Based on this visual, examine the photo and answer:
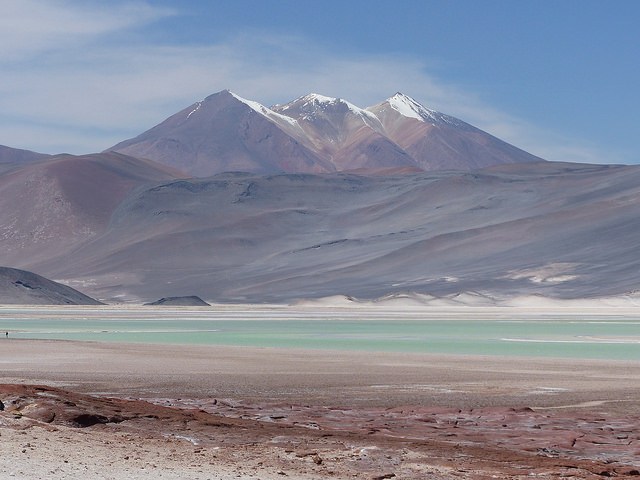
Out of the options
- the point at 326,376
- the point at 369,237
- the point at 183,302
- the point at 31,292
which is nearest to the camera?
the point at 326,376

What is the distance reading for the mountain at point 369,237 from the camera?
119 m

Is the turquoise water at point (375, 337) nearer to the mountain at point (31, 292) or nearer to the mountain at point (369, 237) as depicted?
the mountain at point (31, 292)

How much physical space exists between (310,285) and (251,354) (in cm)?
9266

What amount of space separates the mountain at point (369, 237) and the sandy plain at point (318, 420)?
8385cm

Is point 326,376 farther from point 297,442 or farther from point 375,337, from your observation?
point 375,337

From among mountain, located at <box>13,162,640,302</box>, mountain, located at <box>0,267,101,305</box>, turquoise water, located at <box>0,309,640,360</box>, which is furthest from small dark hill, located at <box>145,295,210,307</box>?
turquoise water, located at <box>0,309,640,360</box>

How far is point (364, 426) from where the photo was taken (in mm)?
15258

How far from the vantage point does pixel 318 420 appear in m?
15.8

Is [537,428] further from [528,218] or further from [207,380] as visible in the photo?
[528,218]

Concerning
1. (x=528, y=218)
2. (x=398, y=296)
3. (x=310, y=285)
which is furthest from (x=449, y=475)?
(x=528, y=218)

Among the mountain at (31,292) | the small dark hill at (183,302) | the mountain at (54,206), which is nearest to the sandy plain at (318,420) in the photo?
the mountain at (31,292)

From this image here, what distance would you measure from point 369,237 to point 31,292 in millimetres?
62287

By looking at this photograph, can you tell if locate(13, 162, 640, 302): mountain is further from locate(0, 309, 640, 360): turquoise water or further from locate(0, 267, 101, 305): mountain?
locate(0, 309, 640, 360): turquoise water

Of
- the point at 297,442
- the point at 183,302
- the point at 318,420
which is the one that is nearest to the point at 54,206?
the point at 183,302
